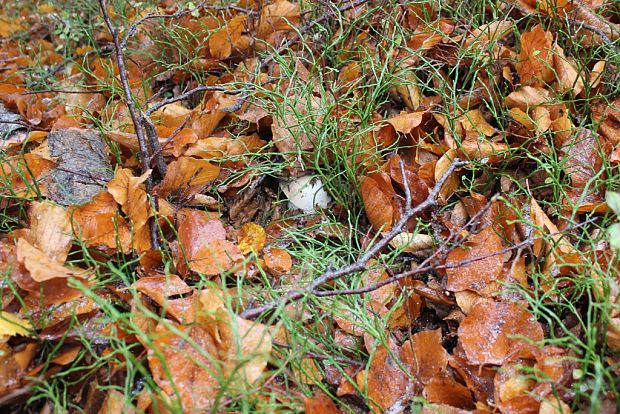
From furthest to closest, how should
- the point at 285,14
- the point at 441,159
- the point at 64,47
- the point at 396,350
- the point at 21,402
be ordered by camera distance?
the point at 64,47
the point at 285,14
the point at 441,159
the point at 396,350
the point at 21,402

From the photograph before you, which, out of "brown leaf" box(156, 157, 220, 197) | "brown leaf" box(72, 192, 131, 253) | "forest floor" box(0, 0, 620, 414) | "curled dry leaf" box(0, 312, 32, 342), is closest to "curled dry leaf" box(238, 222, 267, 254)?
"forest floor" box(0, 0, 620, 414)

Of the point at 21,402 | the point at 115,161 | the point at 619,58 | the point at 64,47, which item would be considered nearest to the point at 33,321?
the point at 21,402

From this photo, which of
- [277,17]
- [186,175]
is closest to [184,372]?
[186,175]

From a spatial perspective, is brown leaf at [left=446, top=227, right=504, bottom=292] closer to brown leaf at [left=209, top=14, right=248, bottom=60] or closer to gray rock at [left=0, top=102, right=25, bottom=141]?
brown leaf at [left=209, top=14, right=248, bottom=60]

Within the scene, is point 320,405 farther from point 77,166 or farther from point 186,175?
point 77,166

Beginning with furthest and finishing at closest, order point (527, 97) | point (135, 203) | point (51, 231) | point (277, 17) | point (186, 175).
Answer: point (277, 17) < point (527, 97) < point (186, 175) < point (135, 203) < point (51, 231)

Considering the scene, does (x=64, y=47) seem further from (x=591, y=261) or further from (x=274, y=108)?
(x=591, y=261)

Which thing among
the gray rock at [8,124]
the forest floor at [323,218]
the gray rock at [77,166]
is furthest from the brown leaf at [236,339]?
the gray rock at [8,124]

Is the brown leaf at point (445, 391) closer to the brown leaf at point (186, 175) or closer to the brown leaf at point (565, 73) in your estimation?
the brown leaf at point (186, 175)
